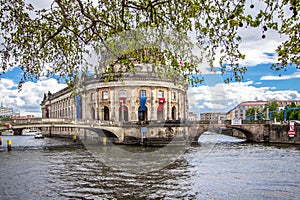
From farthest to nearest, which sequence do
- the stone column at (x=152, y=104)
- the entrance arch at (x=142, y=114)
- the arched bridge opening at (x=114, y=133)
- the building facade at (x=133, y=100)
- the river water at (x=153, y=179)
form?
1. the entrance arch at (x=142, y=114)
2. the stone column at (x=152, y=104)
3. the building facade at (x=133, y=100)
4. the arched bridge opening at (x=114, y=133)
5. the river water at (x=153, y=179)

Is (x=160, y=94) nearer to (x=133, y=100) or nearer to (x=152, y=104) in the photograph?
(x=152, y=104)

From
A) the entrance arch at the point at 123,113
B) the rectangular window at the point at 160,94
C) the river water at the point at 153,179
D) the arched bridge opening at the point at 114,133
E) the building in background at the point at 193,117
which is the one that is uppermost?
the rectangular window at the point at 160,94

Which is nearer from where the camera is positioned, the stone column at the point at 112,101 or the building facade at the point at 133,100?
the building facade at the point at 133,100

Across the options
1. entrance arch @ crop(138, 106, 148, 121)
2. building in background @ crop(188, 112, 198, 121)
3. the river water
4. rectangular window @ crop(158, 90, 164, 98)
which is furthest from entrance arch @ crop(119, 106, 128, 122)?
the river water

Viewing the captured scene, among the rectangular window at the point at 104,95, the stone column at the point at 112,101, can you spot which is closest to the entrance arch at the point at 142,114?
the stone column at the point at 112,101

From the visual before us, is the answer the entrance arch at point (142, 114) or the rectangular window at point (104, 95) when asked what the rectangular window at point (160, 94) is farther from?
the rectangular window at point (104, 95)

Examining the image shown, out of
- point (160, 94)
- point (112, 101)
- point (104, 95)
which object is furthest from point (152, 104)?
point (104, 95)

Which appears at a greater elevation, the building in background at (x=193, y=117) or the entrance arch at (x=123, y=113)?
the entrance arch at (x=123, y=113)

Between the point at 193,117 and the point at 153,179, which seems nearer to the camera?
the point at 153,179

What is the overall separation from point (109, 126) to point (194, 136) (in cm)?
1117

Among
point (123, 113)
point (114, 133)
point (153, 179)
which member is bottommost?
point (153, 179)

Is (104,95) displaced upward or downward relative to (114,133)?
upward

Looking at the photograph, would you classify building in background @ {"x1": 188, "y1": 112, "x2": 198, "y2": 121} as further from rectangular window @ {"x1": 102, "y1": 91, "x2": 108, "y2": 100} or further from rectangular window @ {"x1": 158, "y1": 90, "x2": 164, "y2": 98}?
rectangular window @ {"x1": 102, "y1": 91, "x2": 108, "y2": 100}

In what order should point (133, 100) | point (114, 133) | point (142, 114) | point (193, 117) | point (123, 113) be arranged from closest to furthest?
point (114, 133) < point (193, 117) < point (133, 100) < point (123, 113) < point (142, 114)
